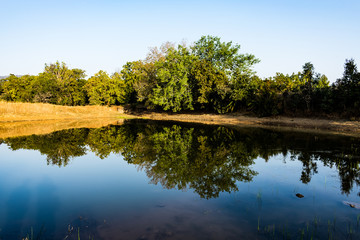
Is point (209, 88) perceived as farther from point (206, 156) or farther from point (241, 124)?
point (206, 156)

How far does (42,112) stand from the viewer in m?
41.6

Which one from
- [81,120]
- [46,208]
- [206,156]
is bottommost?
[46,208]

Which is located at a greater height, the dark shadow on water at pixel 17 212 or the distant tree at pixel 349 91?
the distant tree at pixel 349 91

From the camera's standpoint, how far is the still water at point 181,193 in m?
5.93

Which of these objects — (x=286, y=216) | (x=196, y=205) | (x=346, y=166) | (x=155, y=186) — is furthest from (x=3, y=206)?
(x=346, y=166)

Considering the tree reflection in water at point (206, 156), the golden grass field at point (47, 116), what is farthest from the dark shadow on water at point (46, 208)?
the golden grass field at point (47, 116)

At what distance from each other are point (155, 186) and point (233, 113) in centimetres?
3677

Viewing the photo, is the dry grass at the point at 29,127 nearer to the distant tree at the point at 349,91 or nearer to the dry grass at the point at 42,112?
the dry grass at the point at 42,112

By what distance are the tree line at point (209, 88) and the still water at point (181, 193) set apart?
1918cm

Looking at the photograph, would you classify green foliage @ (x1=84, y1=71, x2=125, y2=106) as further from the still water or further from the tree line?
the still water

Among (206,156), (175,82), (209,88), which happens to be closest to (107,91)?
(175,82)

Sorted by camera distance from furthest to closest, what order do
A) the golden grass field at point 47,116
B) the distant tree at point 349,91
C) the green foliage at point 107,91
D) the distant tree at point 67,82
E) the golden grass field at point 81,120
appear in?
1. the distant tree at point 67,82
2. the green foliage at point 107,91
3. the golden grass field at point 47,116
4. the distant tree at point 349,91
5. the golden grass field at point 81,120

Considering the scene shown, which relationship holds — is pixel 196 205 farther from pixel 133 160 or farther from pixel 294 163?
pixel 294 163

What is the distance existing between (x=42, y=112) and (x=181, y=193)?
42210 millimetres
